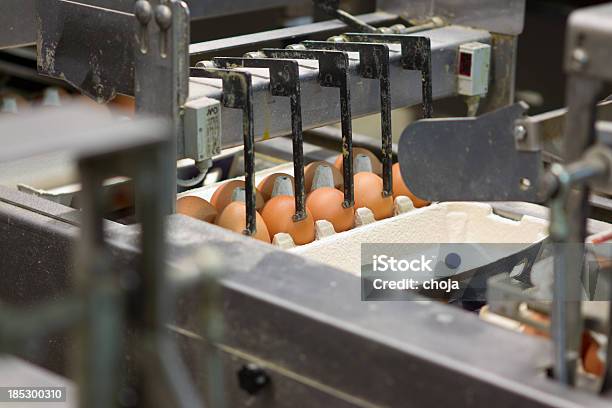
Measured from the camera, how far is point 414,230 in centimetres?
204

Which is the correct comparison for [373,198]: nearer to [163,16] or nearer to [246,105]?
[246,105]

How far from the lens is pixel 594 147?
1167mm

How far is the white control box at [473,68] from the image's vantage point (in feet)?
7.43

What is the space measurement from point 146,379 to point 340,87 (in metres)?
1.08

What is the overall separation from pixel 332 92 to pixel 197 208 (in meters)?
0.34

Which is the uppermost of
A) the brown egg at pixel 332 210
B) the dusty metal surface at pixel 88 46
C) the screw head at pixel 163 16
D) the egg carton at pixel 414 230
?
the screw head at pixel 163 16

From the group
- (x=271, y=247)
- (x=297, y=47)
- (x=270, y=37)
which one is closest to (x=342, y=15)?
(x=270, y=37)

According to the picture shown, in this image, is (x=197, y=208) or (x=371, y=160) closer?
(x=197, y=208)

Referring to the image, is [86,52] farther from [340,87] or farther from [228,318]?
[228,318]

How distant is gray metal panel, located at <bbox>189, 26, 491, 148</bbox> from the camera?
1.89 metres

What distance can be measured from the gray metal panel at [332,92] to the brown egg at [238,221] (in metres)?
0.11

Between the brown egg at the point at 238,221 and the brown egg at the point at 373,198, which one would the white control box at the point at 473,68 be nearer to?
the brown egg at the point at 373,198

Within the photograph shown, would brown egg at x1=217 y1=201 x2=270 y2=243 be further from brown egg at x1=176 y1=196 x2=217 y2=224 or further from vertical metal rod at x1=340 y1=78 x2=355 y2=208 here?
vertical metal rod at x1=340 y1=78 x2=355 y2=208

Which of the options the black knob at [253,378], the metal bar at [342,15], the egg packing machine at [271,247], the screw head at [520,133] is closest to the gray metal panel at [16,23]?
the egg packing machine at [271,247]
